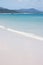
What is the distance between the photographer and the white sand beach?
2.84 ft

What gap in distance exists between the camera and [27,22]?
3.77ft

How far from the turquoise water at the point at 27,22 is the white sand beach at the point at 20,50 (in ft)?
0.33

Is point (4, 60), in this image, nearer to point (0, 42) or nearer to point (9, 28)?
point (0, 42)

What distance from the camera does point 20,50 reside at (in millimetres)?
954

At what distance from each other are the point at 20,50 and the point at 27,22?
0.33m

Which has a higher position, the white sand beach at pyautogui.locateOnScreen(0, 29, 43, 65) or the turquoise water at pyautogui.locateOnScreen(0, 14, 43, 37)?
the turquoise water at pyautogui.locateOnScreen(0, 14, 43, 37)

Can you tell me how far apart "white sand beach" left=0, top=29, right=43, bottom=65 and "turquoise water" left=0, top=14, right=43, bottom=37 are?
0.10m

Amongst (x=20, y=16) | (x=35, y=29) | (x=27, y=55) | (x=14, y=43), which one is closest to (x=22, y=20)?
(x=20, y=16)

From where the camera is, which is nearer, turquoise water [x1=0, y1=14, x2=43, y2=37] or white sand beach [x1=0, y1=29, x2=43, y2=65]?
white sand beach [x1=0, y1=29, x2=43, y2=65]

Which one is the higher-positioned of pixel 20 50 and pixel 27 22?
pixel 27 22

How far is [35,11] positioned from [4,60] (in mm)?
512

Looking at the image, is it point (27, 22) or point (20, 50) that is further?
point (27, 22)

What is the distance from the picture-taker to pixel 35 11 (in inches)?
40.5

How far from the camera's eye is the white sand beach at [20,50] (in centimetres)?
86
